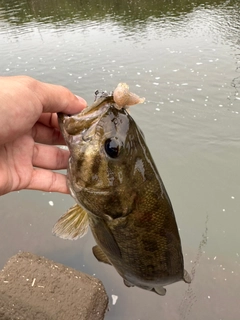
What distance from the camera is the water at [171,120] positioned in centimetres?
409

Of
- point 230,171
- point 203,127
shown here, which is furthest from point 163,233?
point 203,127

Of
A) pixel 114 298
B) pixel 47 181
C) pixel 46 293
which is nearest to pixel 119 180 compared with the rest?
pixel 47 181

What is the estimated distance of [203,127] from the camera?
6.66 metres

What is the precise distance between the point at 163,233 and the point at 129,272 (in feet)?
1.33

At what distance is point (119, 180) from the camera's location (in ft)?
5.82

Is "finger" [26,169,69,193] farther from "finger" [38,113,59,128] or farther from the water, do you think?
the water

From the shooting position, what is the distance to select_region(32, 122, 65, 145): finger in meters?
2.53

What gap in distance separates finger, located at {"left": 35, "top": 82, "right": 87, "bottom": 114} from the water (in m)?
2.73

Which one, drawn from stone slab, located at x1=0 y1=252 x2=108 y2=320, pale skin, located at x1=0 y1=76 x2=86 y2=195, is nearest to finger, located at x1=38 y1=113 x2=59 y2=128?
pale skin, located at x1=0 y1=76 x2=86 y2=195

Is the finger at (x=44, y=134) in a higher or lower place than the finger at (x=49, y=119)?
lower

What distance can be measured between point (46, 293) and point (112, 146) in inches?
93.6

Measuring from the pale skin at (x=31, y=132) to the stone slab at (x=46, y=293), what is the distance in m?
1.51

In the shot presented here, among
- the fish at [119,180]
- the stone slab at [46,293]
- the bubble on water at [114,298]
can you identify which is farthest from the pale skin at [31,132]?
the bubble on water at [114,298]

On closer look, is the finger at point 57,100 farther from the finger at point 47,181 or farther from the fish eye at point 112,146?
the finger at point 47,181
